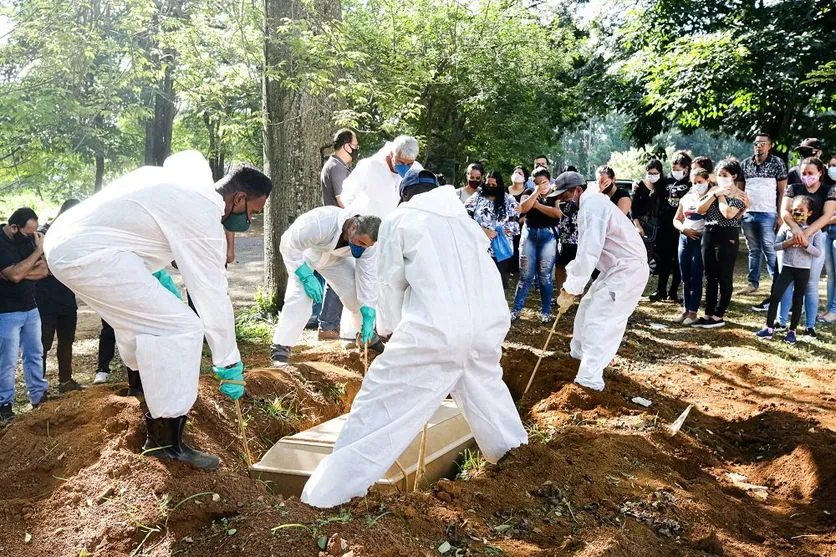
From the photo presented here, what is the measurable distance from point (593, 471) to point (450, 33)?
13052mm

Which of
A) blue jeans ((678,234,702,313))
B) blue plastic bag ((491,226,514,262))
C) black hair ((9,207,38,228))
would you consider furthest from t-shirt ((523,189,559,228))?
black hair ((9,207,38,228))

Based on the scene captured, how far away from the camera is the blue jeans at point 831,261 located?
26.9 ft

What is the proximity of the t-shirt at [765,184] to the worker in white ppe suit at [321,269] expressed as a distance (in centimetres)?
514

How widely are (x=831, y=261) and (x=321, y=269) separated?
606 centimetres

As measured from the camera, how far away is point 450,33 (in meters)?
15.4

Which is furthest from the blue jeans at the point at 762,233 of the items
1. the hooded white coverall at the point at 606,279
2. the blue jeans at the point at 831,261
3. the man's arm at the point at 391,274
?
the man's arm at the point at 391,274

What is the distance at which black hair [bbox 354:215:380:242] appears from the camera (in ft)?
16.7

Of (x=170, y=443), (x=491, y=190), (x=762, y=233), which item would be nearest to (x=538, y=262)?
(x=491, y=190)

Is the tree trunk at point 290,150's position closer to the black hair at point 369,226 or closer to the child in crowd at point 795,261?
the black hair at point 369,226

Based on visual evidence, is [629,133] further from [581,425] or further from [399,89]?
[581,425]

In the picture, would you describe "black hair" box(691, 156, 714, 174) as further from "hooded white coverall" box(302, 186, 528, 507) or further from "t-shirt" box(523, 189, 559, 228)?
"hooded white coverall" box(302, 186, 528, 507)

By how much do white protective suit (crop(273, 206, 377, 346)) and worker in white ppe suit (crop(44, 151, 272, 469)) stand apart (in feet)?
6.88

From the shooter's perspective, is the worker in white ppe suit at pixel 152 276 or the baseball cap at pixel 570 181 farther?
the baseball cap at pixel 570 181

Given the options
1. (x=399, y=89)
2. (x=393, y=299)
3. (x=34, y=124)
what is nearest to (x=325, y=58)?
(x=399, y=89)
